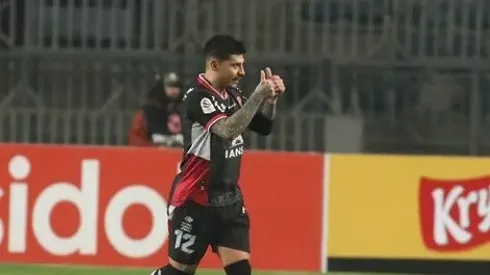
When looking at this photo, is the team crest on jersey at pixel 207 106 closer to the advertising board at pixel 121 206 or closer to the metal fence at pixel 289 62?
the advertising board at pixel 121 206

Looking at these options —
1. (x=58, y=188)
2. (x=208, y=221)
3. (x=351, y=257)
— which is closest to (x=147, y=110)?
(x=58, y=188)

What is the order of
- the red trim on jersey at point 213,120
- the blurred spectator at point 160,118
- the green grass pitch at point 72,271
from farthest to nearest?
the blurred spectator at point 160,118
the green grass pitch at point 72,271
the red trim on jersey at point 213,120

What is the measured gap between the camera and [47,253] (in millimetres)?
9547

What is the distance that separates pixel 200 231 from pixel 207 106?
0.70 meters

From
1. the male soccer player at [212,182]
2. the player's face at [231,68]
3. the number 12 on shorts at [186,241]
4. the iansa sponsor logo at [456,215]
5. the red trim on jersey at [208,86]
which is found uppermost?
the player's face at [231,68]

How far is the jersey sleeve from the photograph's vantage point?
589cm

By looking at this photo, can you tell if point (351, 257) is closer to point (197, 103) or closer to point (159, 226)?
point (159, 226)

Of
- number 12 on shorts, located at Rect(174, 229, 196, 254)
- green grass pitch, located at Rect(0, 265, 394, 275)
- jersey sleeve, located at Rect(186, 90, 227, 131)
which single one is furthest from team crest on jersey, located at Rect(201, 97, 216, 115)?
green grass pitch, located at Rect(0, 265, 394, 275)

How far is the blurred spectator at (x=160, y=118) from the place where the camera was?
35.9 feet

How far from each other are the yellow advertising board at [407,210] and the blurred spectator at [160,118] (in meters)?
1.93

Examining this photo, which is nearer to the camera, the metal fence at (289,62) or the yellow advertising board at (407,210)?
the yellow advertising board at (407,210)

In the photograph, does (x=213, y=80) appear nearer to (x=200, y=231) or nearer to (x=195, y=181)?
(x=195, y=181)

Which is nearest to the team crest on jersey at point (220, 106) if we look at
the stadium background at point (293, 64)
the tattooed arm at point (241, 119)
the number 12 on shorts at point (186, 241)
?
the tattooed arm at point (241, 119)

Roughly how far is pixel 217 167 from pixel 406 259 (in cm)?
393
